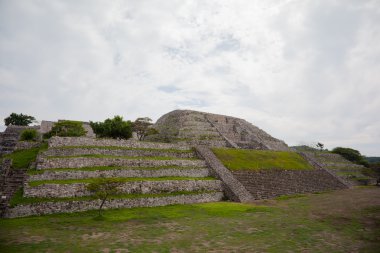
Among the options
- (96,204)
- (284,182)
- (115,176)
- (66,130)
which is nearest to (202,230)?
Result: (96,204)

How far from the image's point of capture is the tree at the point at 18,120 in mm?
58031

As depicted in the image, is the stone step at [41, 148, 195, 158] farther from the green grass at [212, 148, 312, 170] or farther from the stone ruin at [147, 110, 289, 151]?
the stone ruin at [147, 110, 289, 151]

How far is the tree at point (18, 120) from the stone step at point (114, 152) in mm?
39061

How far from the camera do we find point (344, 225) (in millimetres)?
18156

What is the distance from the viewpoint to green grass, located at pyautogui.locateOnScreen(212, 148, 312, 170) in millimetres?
36125

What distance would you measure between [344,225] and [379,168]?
39182mm

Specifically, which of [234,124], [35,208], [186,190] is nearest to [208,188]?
[186,190]

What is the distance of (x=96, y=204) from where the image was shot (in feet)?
69.9

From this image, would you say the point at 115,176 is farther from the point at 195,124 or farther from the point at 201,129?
the point at 195,124

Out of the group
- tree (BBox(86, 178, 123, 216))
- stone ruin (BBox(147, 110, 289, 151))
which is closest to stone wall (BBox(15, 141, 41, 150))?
tree (BBox(86, 178, 123, 216))

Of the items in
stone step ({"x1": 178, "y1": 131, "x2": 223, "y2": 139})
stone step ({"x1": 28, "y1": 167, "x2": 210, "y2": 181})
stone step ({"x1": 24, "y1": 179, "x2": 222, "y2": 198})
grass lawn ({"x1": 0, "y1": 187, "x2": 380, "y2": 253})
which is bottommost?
grass lawn ({"x1": 0, "y1": 187, "x2": 380, "y2": 253})

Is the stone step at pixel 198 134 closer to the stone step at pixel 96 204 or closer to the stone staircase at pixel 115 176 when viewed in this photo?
the stone staircase at pixel 115 176

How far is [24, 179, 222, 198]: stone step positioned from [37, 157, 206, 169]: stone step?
350 cm

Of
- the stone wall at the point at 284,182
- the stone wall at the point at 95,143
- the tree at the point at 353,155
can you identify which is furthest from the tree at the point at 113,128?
the tree at the point at 353,155
